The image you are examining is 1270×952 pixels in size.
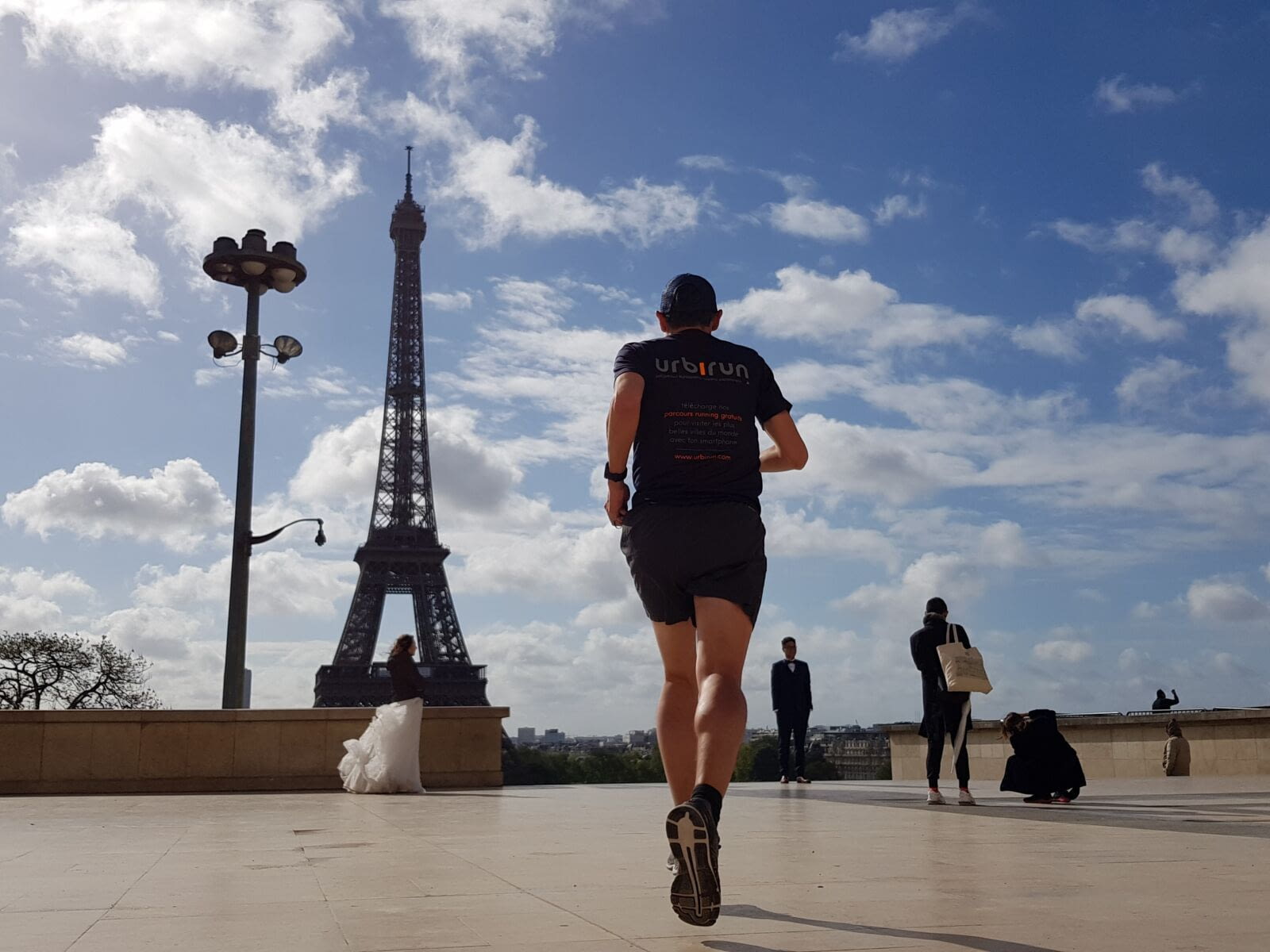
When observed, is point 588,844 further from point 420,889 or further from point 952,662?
point 952,662

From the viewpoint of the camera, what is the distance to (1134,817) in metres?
8.10

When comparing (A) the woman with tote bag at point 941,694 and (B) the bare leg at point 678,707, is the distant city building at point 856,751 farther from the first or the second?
(B) the bare leg at point 678,707

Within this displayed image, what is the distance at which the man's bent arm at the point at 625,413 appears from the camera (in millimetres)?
4055

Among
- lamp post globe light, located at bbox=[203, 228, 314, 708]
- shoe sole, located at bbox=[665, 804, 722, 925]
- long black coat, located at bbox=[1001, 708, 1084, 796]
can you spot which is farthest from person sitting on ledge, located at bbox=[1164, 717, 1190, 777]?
shoe sole, located at bbox=[665, 804, 722, 925]

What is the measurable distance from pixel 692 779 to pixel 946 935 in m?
1.00

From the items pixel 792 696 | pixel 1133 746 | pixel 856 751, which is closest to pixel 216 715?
pixel 792 696

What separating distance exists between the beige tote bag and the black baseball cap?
6.36 m

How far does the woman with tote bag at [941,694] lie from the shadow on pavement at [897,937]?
6802 mm

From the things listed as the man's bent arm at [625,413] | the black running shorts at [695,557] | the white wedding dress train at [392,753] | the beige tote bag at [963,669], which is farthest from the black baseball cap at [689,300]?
the white wedding dress train at [392,753]

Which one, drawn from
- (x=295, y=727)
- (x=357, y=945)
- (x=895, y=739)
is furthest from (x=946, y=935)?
(x=895, y=739)

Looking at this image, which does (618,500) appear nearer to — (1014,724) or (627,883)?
(627,883)

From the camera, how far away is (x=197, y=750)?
14.9 m

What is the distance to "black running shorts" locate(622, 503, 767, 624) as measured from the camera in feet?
12.7

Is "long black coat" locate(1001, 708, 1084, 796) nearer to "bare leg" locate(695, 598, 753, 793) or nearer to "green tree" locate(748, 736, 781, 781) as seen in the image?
"bare leg" locate(695, 598, 753, 793)
